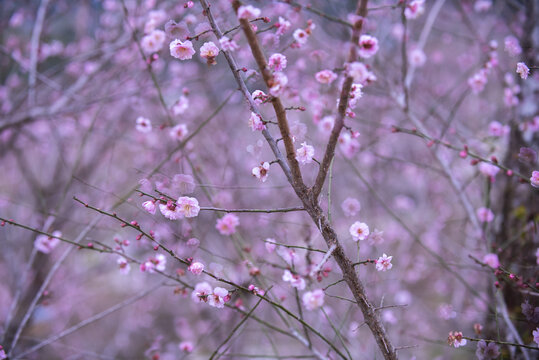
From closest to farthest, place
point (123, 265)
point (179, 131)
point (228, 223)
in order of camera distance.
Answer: point (228, 223), point (123, 265), point (179, 131)

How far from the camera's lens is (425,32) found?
2818mm

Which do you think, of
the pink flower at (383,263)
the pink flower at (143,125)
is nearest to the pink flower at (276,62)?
the pink flower at (383,263)

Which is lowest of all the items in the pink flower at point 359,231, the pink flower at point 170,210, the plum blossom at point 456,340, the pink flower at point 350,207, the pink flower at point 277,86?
the plum blossom at point 456,340

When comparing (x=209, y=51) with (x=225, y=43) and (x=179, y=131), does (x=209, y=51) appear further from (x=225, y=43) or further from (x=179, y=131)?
(x=179, y=131)

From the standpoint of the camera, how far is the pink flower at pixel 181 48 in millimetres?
1339

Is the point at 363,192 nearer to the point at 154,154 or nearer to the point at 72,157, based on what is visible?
the point at 154,154

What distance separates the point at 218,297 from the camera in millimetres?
1392

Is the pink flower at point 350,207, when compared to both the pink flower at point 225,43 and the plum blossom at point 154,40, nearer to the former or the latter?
the pink flower at point 225,43

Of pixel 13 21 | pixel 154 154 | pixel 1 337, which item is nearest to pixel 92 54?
pixel 154 154

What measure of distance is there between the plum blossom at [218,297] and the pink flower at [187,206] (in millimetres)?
306

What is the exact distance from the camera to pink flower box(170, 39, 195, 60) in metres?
1.34

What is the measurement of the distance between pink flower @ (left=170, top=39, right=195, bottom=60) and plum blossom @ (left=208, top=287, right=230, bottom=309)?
3.04ft

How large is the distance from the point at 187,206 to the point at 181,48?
62cm

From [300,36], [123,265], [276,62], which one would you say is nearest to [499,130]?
[300,36]
